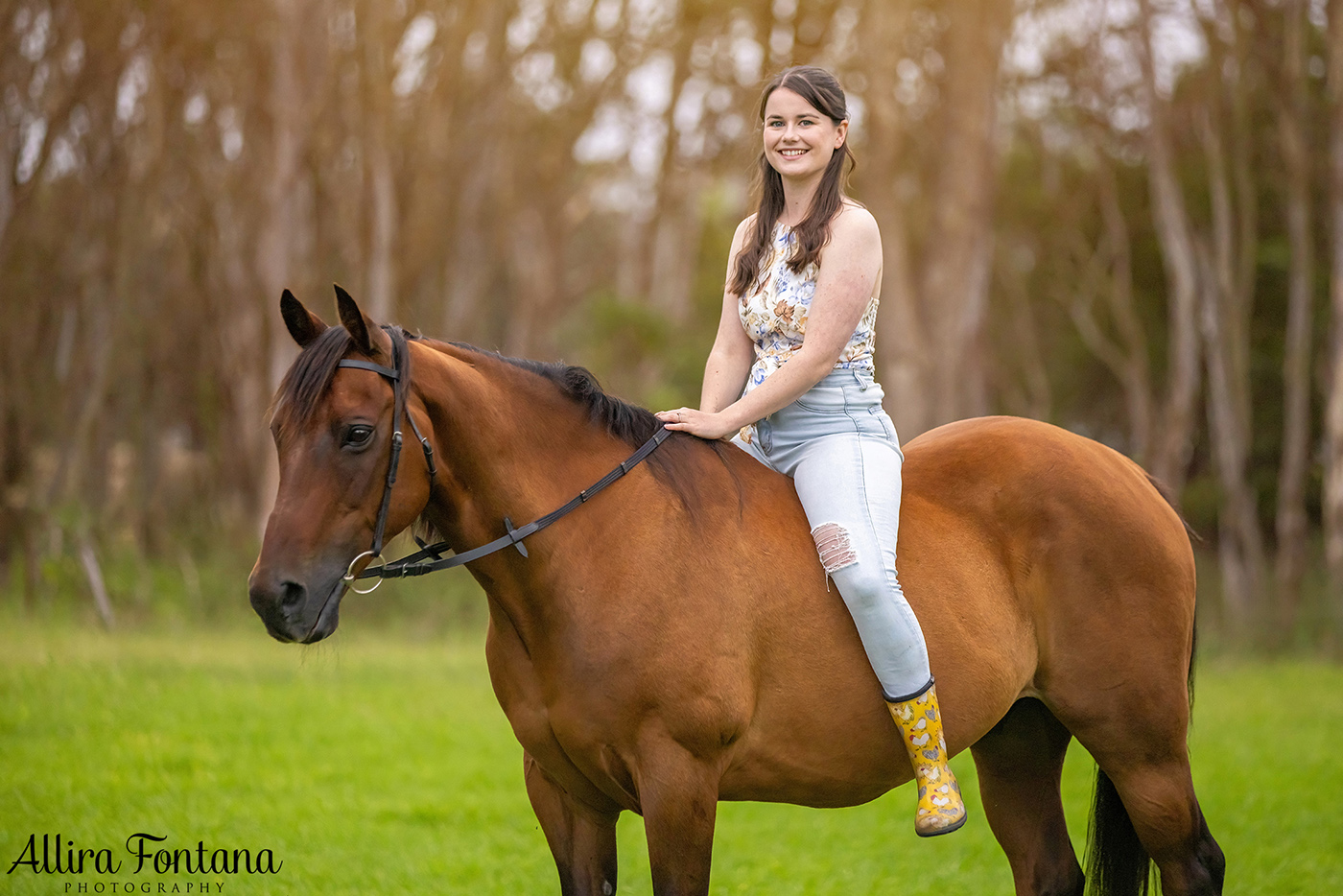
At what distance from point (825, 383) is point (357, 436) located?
4.81ft

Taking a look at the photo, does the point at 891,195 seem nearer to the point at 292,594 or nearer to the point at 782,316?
the point at 782,316

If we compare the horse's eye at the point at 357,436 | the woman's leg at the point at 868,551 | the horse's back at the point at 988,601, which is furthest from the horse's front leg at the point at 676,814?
the horse's eye at the point at 357,436

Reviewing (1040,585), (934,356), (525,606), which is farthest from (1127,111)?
(525,606)


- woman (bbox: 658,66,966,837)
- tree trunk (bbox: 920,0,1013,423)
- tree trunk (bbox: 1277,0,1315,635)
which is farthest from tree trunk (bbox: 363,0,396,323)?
woman (bbox: 658,66,966,837)

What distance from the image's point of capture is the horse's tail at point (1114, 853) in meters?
4.09

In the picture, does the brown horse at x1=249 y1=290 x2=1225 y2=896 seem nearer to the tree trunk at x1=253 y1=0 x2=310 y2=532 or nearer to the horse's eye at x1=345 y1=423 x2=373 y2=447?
the horse's eye at x1=345 y1=423 x2=373 y2=447

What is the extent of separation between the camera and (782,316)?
11.7 feet

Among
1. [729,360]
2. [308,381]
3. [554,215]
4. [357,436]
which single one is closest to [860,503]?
[729,360]

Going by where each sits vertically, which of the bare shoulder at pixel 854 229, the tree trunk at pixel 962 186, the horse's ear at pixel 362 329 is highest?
the tree trunk at pixel 962 186

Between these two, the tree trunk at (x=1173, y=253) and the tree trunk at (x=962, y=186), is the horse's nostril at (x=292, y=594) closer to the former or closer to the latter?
the tree trunk at (x=962, y=186)

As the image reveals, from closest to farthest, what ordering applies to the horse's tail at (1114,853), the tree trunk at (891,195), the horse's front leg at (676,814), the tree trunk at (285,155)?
the horse's front leg at (676,814) < the horse's tail at (1114,853) < the tree trunk at (285,155) < the tree trunk at (891,195)

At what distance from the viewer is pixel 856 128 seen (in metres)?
18.2

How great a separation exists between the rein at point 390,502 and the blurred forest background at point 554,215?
736 centimetres

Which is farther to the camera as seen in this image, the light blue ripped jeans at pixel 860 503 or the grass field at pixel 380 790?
the grass field at pixel 380 790
